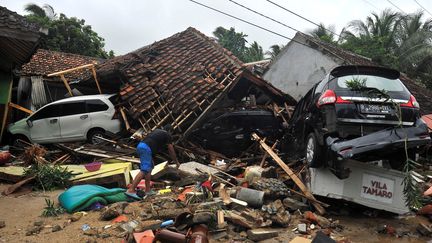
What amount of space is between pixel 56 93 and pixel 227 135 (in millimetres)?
11669

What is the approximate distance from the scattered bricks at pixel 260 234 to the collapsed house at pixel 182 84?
20.4 feet

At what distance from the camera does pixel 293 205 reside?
6.18 m

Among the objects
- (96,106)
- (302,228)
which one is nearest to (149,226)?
(302,228)

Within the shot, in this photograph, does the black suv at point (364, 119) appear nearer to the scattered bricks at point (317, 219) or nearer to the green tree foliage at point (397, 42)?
the scattered bricks at point (317, 219)

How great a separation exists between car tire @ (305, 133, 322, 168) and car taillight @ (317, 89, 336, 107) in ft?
2.27

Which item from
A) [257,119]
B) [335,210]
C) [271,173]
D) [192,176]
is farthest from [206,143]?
[335,210]

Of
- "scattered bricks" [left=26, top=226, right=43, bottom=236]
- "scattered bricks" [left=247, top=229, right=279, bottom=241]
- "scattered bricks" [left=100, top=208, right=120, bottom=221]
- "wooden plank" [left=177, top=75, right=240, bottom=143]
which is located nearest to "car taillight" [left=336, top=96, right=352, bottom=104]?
"scattered bricks" [left=247, top=229, right=279, bottom=241]

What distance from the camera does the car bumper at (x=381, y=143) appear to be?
5258mm

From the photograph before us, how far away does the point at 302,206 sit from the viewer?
20.2ft

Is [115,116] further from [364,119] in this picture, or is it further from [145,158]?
[364,119]

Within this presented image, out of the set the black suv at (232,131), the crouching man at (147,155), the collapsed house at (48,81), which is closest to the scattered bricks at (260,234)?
the crouching man at (147,155)

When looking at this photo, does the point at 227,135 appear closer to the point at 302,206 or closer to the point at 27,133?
the point at 302,206

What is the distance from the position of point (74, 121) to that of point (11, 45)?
3.22 metres

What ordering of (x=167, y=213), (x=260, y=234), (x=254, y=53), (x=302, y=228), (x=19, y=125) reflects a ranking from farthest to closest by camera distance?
1. (x=254, y=53)
2. (x=19, y=125)
3. (x=167, y=213)
4. (x=302, y=228)
5. (x=260, y=234)
